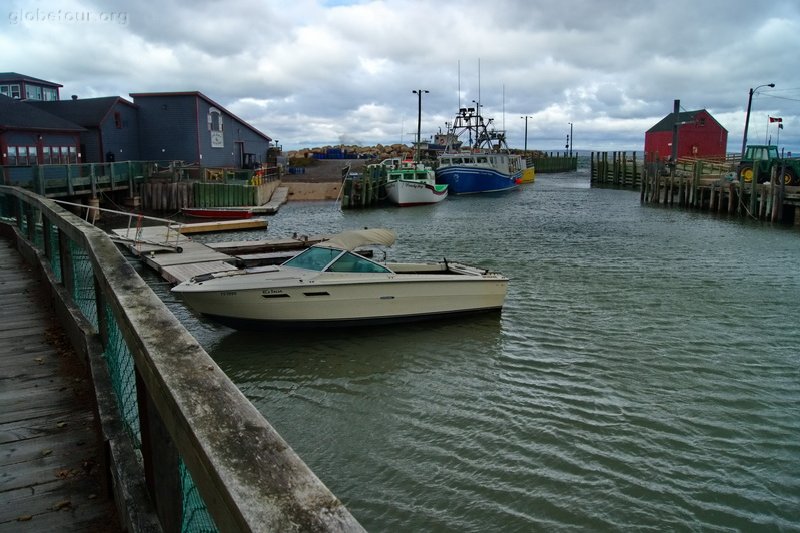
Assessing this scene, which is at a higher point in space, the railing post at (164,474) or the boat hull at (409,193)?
the railing post at (164,474)

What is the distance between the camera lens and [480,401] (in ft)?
32.8

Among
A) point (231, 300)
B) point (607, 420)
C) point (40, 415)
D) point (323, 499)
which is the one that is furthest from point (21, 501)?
point (231, 300)

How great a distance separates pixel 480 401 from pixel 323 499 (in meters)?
8.68

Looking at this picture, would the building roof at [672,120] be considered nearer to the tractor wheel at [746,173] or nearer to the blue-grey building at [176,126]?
the tractor wheel at [746,173]

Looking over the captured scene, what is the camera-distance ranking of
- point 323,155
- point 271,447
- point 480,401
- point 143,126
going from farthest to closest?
1. point 323,155
2. point 143,126
3. point 480,401
4. point 271,447

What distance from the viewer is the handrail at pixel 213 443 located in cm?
152

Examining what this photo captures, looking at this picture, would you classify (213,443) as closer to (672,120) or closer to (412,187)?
(412,187)

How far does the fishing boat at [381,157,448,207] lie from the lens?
46969 mm

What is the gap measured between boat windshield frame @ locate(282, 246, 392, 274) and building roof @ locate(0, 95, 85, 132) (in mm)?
24012

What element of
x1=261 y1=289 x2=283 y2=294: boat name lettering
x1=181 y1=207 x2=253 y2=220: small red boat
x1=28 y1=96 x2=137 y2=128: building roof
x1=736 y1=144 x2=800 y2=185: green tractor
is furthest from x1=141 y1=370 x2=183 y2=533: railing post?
x1=28 y1=96 x2=137 y2=128: building roof

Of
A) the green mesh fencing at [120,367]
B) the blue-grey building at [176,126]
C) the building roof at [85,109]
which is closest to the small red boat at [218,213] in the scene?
the building roof at [85,109]

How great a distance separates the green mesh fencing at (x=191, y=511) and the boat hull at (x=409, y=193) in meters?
44.6

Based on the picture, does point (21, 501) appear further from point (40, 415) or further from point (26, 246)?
point (26, 246)

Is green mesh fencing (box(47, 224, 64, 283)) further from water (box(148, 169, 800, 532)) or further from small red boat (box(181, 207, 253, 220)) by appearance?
small red boat (box(181, 207, 253, 220))
